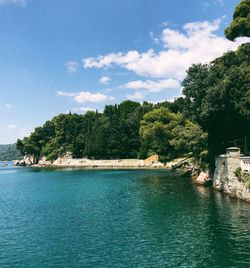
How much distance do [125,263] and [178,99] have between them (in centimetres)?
11329

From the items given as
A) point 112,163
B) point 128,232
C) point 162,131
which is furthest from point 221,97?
point 112,163

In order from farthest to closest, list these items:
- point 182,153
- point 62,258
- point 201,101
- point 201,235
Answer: point 182,153
point 201,101
point 201,235
point 62,258

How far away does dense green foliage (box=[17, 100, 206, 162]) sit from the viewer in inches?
4331

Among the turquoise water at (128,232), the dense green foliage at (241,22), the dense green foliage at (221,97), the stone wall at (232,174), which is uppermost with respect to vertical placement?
the dense green foliage at (241,22)

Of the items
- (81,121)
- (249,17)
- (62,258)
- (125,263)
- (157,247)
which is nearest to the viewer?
(125,263)

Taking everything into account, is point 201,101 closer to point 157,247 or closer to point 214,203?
point 214,203

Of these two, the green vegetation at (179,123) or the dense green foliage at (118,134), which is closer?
the green vegetation at (179,123)

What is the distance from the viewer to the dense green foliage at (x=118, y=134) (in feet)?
361

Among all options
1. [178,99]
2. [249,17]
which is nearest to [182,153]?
[178,99]

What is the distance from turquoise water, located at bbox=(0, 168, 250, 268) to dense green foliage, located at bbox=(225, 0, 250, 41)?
3908cm

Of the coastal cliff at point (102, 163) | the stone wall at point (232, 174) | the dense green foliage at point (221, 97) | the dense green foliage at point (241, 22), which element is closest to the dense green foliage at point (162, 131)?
the coastal cliff at point (102, 163)

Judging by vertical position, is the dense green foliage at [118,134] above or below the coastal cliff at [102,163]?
above

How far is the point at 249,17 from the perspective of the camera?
6412cm

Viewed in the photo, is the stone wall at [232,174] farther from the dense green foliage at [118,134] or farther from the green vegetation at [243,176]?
the dense green foliage at [118,134]
